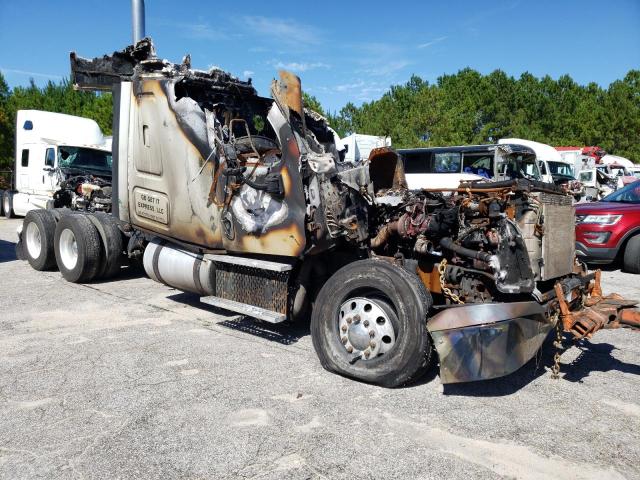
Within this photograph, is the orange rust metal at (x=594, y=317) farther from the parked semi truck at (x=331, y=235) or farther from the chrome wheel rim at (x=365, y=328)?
the chrome wheel rim at (x=365, y=328)

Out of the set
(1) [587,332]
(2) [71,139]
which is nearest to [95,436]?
(1) [587,332]

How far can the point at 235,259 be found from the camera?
5441mm

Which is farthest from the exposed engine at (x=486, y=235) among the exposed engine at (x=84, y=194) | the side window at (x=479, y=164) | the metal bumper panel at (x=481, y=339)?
the side window at (x=479, y=164)

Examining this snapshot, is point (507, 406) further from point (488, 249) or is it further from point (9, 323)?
point (9, 323)

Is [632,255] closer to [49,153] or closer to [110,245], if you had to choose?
[110,245]

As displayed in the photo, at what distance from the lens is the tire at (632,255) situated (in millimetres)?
9664

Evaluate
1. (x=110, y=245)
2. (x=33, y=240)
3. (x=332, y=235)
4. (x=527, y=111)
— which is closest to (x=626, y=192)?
(x=332, y=235)

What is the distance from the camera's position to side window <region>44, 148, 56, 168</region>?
13.8 metres

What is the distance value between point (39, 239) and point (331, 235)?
21.0 ft

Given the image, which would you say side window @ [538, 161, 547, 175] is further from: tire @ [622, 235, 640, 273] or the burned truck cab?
the burned truck cab

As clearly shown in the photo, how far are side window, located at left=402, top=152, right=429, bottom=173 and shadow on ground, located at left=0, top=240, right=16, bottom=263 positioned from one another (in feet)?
44.4

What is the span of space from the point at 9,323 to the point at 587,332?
5846 millimetres

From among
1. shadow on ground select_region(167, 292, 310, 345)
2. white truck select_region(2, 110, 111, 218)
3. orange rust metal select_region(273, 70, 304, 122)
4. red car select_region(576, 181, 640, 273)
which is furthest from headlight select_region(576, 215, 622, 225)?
white truck select_region(2, 110, 111, 218)

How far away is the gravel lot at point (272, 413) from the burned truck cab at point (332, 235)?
1.19 ft
